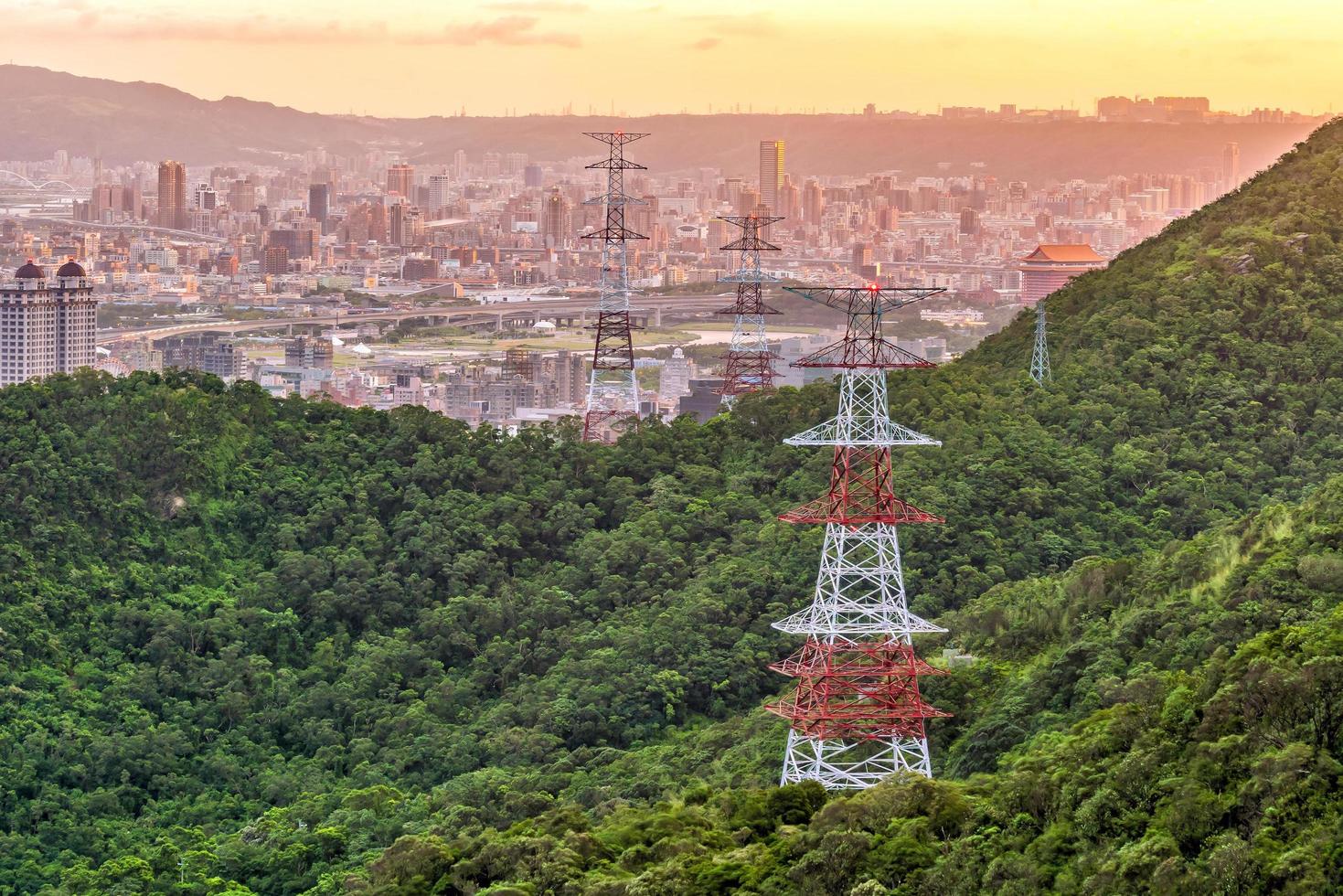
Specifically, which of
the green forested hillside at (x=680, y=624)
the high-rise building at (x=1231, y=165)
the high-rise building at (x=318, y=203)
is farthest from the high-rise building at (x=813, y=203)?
the green forested hillside at (x=680, y=624)

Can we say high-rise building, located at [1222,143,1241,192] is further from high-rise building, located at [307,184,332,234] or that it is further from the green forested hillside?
the green forested hillside

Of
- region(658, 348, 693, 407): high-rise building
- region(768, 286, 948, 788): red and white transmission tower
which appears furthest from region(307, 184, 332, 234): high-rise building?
region(768, 286, 948, 788): red and white transmission tower

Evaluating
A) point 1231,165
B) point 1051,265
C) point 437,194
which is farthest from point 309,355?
point 437,194

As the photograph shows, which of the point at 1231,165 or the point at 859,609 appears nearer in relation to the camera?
the point at 859,609

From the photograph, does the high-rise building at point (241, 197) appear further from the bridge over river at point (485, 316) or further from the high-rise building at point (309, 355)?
the high-rise building at point (309, 355)

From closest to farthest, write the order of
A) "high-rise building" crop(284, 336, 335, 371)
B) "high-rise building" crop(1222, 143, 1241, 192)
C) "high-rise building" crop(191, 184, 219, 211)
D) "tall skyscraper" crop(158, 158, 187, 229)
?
"high-rise building" crop(284, 336, 335, 371)
"high-rise building" crop(1222, 143, 1241, 192)
"tall skyscraper" crop(158, 158, 187, 229)
"high-rise building" crop(191, 184, 219, 211)

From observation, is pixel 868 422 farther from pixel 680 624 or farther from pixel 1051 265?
pixel 1051 265

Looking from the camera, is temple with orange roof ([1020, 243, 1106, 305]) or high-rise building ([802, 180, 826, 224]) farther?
high-rise building ([802, 180, 826, 224])
